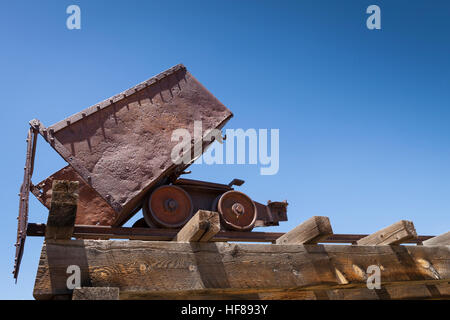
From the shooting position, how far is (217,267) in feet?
9.32

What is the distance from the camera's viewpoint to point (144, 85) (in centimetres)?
738

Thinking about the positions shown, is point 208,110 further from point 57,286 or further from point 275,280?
point 57,286

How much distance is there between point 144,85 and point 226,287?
17.6ft

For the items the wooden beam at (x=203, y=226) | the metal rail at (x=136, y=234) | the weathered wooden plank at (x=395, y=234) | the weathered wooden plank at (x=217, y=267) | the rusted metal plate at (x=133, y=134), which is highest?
the rusted metal plate at (x=133, y=134)

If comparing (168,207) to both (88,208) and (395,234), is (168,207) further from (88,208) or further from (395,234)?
(395,234)

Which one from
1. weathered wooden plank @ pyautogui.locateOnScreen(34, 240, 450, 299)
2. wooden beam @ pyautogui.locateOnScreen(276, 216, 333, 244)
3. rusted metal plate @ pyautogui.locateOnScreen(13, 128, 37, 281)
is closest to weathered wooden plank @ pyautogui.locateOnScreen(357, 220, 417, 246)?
weathered wooden plank @ pyautogui.locateOnScreen(34, 240, 450, 299)

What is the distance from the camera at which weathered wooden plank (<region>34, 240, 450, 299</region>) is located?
247 cm

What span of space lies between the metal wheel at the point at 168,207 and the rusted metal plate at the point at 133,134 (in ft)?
0.67

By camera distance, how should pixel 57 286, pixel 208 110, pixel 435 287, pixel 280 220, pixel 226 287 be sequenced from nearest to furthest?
pixel 57 286 < pixel 226 287 < pixel 435 287 < pixel 208 110 < pixel 280 220

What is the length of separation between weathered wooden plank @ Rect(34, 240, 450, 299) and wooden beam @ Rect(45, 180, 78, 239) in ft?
0.51

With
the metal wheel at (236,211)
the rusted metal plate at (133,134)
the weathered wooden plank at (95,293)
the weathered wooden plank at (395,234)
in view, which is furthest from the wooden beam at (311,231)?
the metal wheel at (236,211)

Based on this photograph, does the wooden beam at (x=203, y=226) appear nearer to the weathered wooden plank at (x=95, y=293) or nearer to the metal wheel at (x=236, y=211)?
the weathered wooden plank at (x=95, y=293)

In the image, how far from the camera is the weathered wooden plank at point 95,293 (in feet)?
7.52
